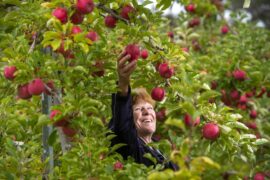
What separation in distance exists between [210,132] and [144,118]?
0.82 m

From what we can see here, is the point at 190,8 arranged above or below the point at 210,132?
above

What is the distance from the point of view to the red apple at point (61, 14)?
9.19ft

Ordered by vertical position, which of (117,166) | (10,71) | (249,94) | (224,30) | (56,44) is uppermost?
(224,30)

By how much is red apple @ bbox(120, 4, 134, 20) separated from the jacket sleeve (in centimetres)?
37

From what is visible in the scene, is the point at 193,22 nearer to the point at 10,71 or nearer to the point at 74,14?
the point at 74,14

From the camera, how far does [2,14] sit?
11.5 ft

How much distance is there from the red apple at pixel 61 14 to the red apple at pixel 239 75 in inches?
105

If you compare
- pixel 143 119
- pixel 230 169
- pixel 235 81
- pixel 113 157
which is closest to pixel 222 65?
pixel 235 81

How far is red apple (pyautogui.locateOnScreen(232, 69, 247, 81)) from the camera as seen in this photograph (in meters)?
5.23

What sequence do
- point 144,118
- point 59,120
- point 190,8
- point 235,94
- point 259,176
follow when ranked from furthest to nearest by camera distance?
point 190,8 < point 235,94 < point 259,176 < point 144,118 < point 59,120

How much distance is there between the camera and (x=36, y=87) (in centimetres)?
272

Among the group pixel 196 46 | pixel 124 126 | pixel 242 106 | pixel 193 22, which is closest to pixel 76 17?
pixel 124 126

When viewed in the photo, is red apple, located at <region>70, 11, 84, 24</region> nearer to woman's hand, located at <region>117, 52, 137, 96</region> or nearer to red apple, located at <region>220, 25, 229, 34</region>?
woman's hand, located at <region>117, 52, 137, 96</region>

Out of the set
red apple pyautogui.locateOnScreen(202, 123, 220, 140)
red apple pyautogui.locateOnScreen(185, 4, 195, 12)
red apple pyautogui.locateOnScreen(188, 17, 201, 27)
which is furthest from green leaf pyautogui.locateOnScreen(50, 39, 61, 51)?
red apple pyautogui.locateOnScreen(188, 17, 201, 27)
